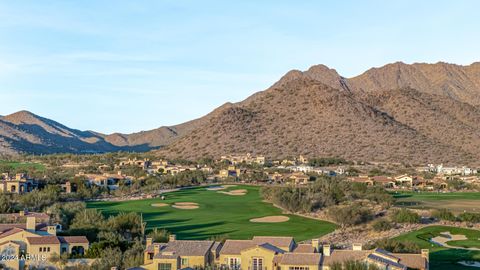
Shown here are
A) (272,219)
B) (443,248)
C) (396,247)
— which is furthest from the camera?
(272,219)

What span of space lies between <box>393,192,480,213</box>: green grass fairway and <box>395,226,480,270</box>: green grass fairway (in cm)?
1065

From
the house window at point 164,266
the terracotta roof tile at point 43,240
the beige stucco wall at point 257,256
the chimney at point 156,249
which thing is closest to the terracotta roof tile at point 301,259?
the beige stucco wall at point 257,256

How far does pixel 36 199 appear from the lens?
195 feet

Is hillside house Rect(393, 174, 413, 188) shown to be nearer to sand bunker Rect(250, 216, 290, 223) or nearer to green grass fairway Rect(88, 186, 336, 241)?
green grass fairway Rect(88, 186, 336, 241)

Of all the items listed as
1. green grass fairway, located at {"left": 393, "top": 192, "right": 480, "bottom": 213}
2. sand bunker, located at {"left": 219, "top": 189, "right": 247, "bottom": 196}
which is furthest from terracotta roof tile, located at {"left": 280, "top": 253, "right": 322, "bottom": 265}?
sand bunker, located at {"left": 219, "top": 189, "right": 247, "bottom": 196}

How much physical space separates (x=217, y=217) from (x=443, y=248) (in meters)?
20.5

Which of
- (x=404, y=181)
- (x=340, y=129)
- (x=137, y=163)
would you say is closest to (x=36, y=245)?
(x=404, y=181)

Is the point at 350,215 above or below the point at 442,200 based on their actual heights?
above

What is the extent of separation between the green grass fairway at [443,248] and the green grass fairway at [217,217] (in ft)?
21.2

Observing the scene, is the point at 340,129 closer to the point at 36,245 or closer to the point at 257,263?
the point at 36,245

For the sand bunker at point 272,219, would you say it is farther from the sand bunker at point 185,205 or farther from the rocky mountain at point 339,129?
the rocky mountain at point 339,129

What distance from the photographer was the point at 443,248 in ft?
143

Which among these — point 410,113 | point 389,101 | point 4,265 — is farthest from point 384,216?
point 389,101

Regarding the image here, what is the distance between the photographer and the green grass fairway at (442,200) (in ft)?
211
